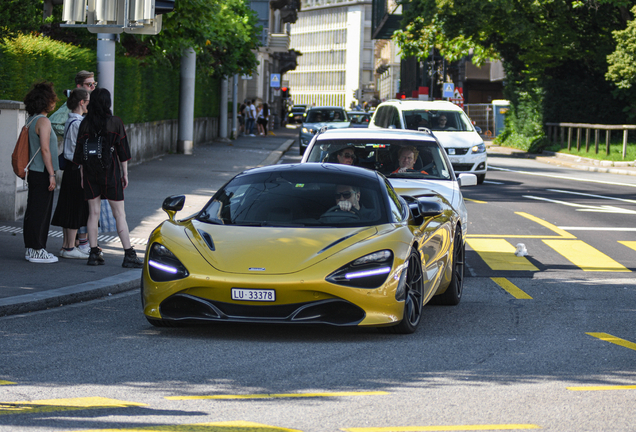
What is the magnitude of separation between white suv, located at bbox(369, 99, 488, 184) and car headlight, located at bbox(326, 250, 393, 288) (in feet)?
53.3

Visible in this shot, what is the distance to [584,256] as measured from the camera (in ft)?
39.2

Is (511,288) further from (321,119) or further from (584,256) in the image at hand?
(321,119)

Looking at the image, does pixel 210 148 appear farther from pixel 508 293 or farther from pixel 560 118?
pixel 508 293

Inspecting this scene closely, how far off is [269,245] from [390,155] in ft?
14.3

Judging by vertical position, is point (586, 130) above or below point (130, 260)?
above

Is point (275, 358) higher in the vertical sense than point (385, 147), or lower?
lower

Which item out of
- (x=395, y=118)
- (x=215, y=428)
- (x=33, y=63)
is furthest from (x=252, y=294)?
(x=395, y=118)

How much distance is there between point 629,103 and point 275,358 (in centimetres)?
3600

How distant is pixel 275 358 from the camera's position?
6.14 metres

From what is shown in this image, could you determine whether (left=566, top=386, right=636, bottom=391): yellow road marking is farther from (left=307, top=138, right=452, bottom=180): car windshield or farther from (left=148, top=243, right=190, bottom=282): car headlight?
(left=307, top=138, right=452, bottom=180): car windshield

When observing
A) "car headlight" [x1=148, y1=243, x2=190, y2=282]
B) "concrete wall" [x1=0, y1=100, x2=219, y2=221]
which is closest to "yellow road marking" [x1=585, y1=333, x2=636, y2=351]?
"car headlight" [x1=148, y1=243, x2=190, y2=282]

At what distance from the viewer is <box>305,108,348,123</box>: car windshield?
37.8 m

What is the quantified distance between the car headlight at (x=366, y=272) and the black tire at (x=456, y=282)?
185 centimetres

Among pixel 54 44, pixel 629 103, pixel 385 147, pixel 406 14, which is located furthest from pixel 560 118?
pixel 385 147
